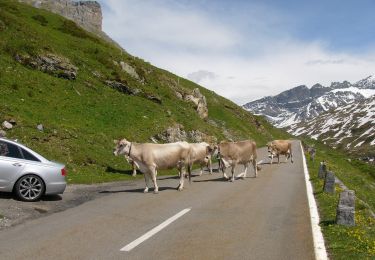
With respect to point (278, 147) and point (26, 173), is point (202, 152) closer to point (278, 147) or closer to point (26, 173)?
point (26, 173)

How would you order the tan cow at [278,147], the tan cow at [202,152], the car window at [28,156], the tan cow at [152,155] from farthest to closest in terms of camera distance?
the tan cow at [278,147] < the tan cow at [202,152] < the tan cow at [152,155] < the car window at [28,156]

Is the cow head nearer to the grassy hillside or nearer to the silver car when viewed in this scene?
the grassy hillside

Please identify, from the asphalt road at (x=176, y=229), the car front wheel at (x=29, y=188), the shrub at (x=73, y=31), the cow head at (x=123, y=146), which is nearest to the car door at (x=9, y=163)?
the car front wheel at (x=29, y=188)

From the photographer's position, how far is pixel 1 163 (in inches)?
606

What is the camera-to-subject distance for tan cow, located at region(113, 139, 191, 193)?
1986cm

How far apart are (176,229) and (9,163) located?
7.20 metres

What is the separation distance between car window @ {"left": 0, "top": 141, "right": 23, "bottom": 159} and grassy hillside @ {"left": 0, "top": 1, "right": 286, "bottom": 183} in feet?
22.4

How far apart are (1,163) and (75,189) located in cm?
545

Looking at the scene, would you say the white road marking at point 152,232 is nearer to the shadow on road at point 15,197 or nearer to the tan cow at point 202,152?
the shadow on road at point 15,197

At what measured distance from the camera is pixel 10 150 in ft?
52.5

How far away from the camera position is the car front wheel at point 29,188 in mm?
15766

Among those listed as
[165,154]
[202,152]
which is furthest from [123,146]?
[202,152]

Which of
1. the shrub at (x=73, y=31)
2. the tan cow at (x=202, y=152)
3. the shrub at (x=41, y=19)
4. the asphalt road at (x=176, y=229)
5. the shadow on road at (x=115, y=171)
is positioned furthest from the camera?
the shrub at (x=41, y=19)

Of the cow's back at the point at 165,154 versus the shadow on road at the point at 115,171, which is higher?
the cow's back at the point at 165,154
